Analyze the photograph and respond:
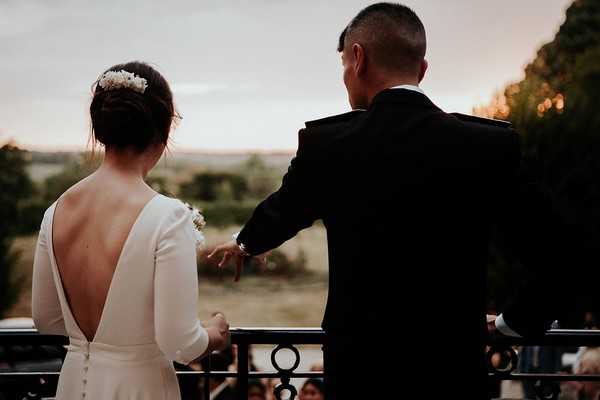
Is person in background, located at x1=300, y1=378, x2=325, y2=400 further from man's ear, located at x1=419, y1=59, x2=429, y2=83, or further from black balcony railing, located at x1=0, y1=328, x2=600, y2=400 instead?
man's ear, located at x1=419, y1=59, x2=429, y2=83

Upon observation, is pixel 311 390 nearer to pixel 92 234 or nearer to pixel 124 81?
pixel 92 234

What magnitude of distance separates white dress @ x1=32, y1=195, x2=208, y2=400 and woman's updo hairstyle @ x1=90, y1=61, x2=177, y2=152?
187mm

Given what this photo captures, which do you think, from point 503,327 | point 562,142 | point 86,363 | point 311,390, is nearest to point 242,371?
point 86,363

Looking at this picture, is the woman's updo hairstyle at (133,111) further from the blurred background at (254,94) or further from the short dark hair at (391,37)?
the blurred background at (254,94)

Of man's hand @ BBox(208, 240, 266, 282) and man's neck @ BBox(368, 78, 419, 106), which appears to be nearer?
man's neck @ BBox(368, 78, 419, 106)

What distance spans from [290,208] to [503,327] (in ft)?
2.24

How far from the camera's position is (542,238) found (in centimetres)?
169

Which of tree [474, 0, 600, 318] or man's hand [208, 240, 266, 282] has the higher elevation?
tree [474, 0, 600, 318]

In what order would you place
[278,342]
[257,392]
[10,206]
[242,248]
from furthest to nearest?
[10,206] < [257,392] < [278,342] < [242,248]

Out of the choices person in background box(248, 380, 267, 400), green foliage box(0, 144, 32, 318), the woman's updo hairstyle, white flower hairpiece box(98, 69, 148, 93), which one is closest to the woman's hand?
the woman's updo hairstyle

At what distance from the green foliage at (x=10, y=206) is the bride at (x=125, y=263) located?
22.2m

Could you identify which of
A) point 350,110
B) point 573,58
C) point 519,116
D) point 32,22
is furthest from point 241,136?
point 350,110

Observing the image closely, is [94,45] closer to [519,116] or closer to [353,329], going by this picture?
[519,116]

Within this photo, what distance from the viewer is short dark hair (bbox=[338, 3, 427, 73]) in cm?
181
